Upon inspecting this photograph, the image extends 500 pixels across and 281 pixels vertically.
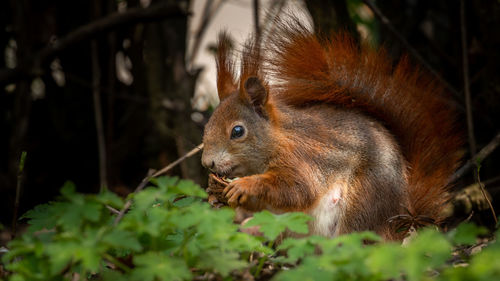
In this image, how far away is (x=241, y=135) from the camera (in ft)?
6.46

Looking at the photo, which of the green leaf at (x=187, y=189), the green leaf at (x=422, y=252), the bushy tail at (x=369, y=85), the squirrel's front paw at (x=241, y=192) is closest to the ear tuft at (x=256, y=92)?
the bushy tail at (x=369, y=85)

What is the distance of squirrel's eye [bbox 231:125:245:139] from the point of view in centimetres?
197

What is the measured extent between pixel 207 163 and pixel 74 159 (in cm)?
225

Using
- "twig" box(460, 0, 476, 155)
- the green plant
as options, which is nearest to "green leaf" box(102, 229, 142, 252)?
the green plant

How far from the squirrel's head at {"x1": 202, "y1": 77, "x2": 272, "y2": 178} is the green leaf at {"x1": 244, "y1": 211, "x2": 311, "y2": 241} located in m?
0.54

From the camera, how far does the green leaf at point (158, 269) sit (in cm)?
108

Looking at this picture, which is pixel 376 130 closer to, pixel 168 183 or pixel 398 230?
pixel 398 230

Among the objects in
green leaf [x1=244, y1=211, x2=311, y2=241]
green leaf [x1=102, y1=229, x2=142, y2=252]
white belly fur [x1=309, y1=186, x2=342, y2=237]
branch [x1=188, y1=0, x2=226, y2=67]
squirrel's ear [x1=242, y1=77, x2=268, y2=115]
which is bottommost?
white belly fur [x1=309, y1=186, x2=342, y2=237]

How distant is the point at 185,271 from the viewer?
113cm

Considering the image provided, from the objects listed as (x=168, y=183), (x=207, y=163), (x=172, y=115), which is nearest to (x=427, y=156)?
(x=207, y=163)

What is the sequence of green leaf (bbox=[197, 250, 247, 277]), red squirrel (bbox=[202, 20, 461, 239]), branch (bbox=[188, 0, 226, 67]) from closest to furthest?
green leaf (bbox=[197, 250, 247, 277]) → red squirrel (bbox=[202, 20, 461, 239]) → branch (bbox=[188, 0, 226, 67])

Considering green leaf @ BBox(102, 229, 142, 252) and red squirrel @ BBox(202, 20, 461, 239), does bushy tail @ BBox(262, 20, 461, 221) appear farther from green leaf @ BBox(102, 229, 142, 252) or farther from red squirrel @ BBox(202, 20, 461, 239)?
green leaf @ BBox(102, 229, 142, 252)

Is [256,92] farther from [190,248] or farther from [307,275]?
[307,275]

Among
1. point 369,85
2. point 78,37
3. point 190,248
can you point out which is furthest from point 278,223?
point 78,37
